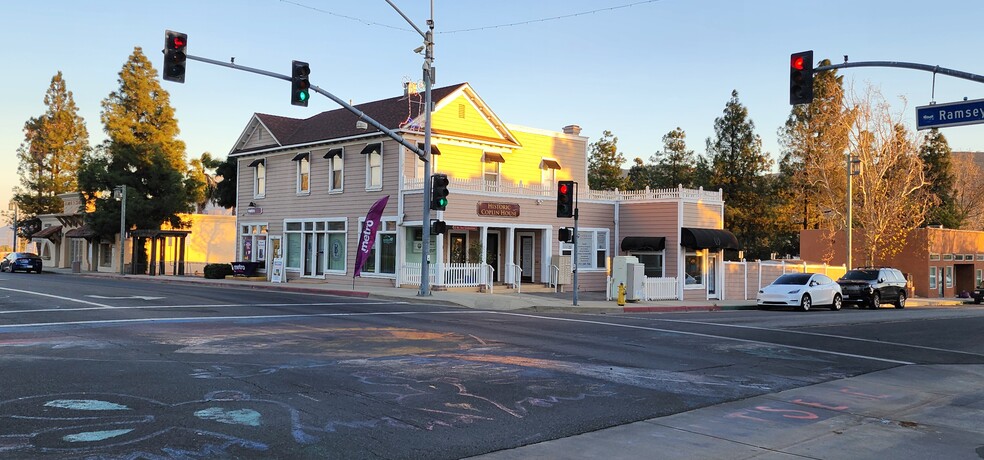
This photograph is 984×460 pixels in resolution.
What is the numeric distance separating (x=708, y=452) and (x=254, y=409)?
15.4 ft

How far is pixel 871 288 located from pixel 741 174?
80.1 feet

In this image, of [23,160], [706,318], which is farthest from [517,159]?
[23,160]

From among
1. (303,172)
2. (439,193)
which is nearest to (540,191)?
(439,193)

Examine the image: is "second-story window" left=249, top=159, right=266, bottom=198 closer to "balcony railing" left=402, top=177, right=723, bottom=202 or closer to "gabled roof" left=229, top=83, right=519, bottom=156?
"gabled roof" left=229, top=83, right=519, bottom=156

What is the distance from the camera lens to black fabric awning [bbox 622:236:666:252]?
109 feet

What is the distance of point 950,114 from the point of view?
57.6 feet

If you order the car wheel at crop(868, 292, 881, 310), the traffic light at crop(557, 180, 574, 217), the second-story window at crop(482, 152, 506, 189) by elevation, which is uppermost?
the second-story window at crop(482, 152, 506, 189)

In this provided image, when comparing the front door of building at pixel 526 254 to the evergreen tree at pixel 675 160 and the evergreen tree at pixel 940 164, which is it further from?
the evergreen tree at pixel 940 164

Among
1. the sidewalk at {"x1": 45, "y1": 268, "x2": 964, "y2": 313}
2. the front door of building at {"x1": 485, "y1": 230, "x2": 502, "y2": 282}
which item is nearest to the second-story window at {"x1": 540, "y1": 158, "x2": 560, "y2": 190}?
the front door of building at {"x1": 485, "y1": 230, "x2": 502, "y2": 282}

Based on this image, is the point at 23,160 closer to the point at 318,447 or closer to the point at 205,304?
the point at 205,304

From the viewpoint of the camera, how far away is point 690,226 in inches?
1300

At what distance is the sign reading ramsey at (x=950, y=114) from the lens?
56.1ft

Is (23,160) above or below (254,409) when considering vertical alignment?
above

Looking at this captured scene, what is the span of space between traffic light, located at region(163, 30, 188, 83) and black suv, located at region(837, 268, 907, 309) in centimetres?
2908
